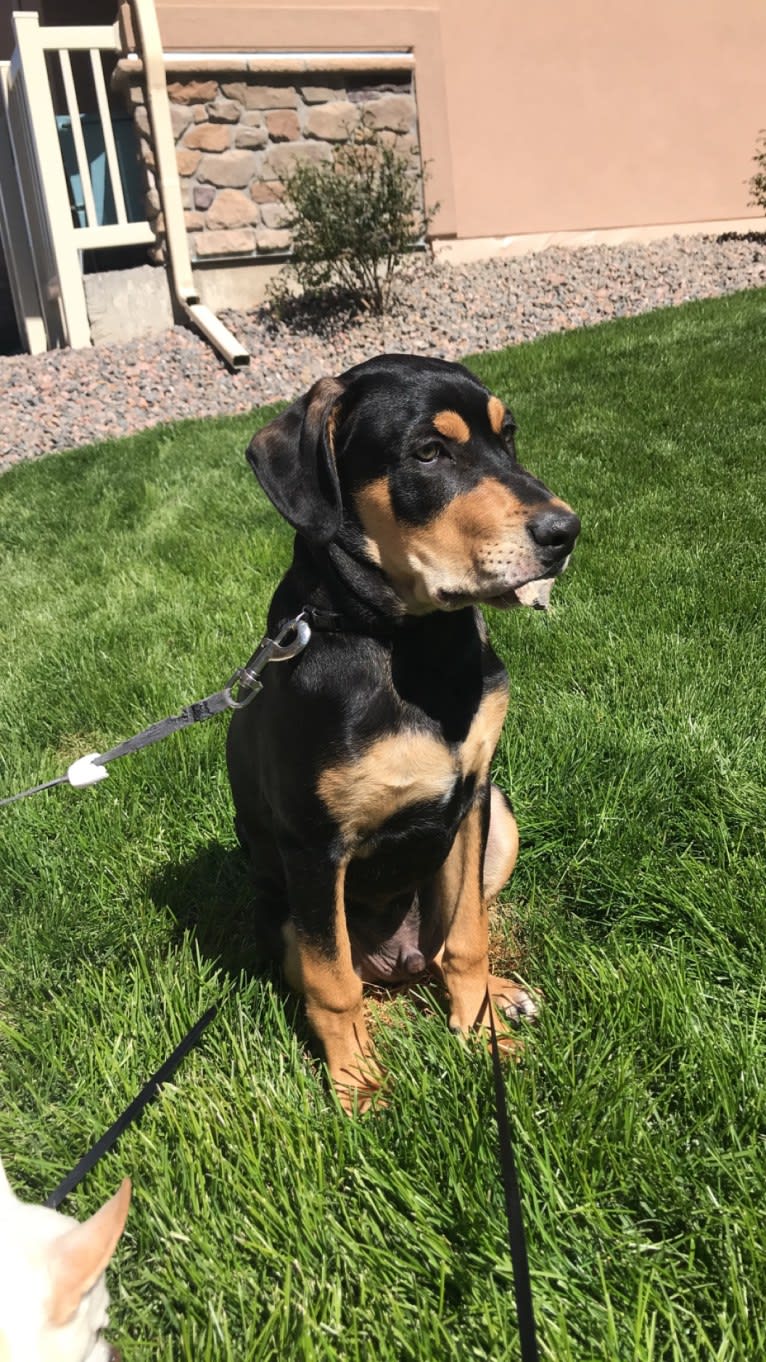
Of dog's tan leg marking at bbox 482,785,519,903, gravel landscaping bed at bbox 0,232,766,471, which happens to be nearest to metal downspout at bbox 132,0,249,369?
gravel landscaping bed at bbox 0,232,766,471

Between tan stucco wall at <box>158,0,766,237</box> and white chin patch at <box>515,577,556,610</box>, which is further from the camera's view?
tan stucco wall at <box>158,0,766,237</box>

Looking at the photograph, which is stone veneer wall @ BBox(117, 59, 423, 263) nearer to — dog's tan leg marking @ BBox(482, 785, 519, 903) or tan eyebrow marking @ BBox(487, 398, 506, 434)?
tan eyebrow marking @ BBox(487, 398, 506, 434)

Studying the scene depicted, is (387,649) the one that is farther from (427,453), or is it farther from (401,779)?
(427,453)

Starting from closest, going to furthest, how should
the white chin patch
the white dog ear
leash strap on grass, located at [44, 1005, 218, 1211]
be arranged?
the white dog ear < leash strap on grass, located at [44, 1005, 218, 1211] < the white chin patch

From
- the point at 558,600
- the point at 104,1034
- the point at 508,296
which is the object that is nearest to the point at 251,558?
the point at 558,600

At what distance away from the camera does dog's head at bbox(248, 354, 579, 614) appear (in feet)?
6.45

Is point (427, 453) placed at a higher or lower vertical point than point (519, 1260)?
higher

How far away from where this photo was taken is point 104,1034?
221cm

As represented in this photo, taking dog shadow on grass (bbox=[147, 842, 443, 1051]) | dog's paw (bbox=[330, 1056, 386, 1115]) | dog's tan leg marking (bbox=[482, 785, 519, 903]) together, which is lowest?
dog shadow on grass (bbox=[147, 842, 443, 1051])

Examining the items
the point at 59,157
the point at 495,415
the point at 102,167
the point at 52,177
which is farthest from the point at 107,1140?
the point at 102,167

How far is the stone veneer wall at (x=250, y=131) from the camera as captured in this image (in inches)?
395

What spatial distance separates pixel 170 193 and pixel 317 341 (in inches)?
93.9

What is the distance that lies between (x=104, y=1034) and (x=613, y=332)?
7282 mm

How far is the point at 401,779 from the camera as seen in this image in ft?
6.56
